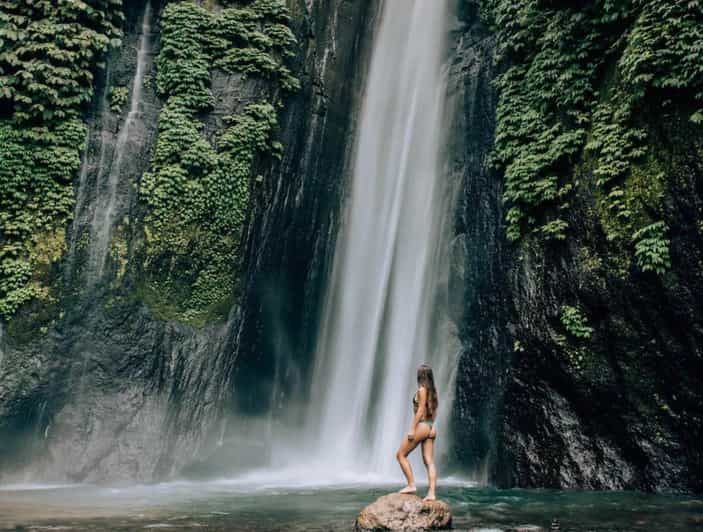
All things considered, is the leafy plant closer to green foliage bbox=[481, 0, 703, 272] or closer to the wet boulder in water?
green foliage bbox=[481, 0, 703, 272]

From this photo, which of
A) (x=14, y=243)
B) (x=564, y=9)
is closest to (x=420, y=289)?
(x=564, y=9)

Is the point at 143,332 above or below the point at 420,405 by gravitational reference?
above

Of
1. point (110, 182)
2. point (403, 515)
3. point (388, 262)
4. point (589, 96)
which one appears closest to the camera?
point (403, 515)

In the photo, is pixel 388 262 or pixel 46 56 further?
pixel 388 262

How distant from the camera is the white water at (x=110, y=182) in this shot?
13898mm

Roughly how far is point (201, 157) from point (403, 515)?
1022cm

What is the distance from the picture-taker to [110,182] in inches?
562

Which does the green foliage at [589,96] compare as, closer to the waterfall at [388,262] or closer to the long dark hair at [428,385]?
the waterfall at [388,262]

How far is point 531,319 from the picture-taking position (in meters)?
12.1

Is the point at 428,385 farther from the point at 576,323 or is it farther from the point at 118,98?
the point at 118,98

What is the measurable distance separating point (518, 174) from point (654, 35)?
10.9 ft

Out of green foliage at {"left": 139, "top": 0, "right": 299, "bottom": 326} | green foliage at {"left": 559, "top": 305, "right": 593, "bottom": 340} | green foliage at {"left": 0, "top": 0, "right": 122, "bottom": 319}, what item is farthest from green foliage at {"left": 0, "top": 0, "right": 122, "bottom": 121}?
green foliage at {"left": 559, "top": 305, "right": 593, "bottom": 340}

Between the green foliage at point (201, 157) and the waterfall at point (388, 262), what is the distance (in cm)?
313

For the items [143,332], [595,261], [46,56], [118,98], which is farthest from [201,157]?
[595,261]
